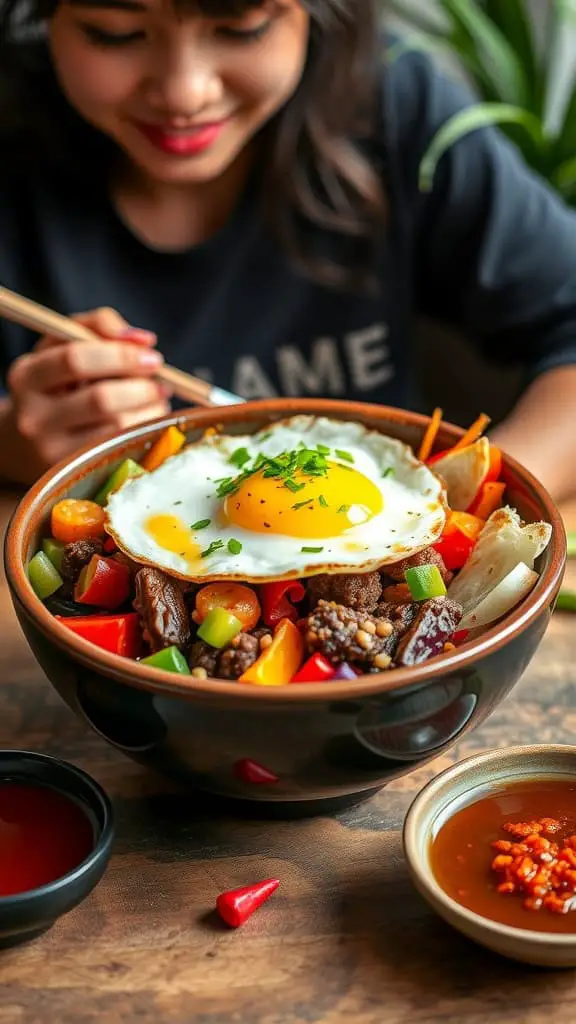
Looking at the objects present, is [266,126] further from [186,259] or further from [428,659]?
[428,659]

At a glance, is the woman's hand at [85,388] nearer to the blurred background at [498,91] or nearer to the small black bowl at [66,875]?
the small black bowl at [66,875]

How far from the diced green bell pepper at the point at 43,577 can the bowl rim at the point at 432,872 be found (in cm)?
62

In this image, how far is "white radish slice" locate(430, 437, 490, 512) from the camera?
181cm

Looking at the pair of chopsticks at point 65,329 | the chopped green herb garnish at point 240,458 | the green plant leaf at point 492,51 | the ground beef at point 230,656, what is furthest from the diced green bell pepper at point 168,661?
the green plant leaf at point 492,51

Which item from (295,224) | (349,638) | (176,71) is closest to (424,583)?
(349,638)

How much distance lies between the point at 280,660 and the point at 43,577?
1.39 feet

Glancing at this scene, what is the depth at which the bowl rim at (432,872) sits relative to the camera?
1.25 m

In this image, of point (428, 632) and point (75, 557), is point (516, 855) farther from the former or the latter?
point (75, 557)

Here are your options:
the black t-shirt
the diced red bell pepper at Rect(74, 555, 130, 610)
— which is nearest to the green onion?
the diced red bell pepper at Rect(74, 555, 130, 610)

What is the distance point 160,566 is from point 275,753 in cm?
37

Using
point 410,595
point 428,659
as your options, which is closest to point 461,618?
point 410,595

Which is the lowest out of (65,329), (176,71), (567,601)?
(567,601)

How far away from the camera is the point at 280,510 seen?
169cm

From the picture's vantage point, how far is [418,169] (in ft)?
10.3
